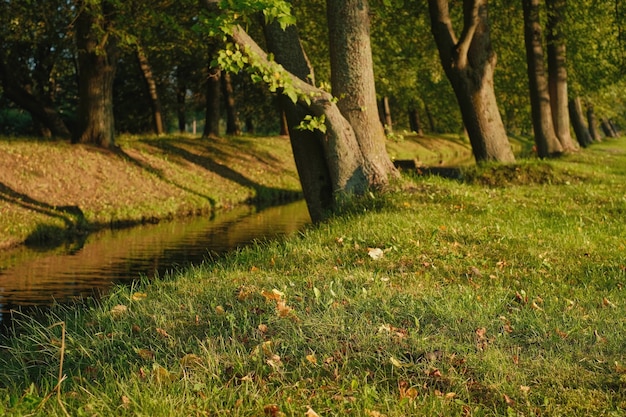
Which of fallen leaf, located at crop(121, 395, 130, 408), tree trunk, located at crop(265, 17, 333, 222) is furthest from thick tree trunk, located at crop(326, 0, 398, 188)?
fallen leaf, located at crop(121, 395, 130, 408)

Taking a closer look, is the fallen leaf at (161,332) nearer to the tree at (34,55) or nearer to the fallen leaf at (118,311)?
the fallen leaf at (118,311)

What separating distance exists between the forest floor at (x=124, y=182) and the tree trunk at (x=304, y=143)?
162 cm

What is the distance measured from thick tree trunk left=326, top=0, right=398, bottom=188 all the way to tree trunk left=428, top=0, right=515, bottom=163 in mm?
5357

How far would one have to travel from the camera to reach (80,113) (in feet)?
82.5

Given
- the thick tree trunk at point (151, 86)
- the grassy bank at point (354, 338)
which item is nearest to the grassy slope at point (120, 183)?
the thick tree trunk at point (151, 86)

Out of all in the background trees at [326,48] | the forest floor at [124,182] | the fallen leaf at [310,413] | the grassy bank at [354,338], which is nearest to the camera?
the fallen leaf at [310,413]

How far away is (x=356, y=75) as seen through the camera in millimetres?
13766

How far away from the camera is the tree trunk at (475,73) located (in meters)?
18.6

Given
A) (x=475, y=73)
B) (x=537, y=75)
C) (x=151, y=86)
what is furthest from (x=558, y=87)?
(x=151, y=86)

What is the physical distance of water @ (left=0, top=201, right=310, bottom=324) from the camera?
12094mm

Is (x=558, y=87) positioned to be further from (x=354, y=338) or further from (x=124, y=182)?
(x=354, y=338)

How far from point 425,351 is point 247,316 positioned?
62.4 inches

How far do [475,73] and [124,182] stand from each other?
35.5ft

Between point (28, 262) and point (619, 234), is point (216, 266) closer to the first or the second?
point (619, 234)
